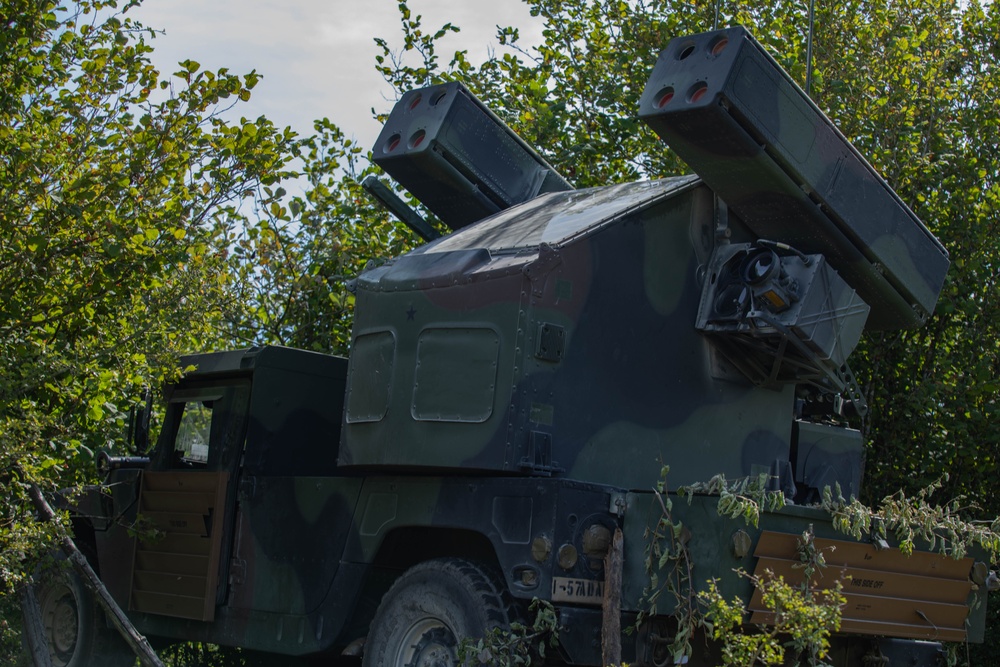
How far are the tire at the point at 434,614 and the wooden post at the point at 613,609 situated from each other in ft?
1.75

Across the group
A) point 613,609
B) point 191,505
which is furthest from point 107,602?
point 613,609

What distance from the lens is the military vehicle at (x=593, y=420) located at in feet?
19.2

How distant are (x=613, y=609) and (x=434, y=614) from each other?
1.04 metres

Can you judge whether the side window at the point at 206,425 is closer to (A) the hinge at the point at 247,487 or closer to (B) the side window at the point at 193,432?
(B) the side window at the point at 193,432

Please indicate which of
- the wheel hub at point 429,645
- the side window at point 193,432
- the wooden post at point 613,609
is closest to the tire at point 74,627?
the side window at point 193,432

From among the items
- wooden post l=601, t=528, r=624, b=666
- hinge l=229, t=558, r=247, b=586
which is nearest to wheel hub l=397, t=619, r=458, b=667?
wooden post l=601, t=528, r=624, b=666

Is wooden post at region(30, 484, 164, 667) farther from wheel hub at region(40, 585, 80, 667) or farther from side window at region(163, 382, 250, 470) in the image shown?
wheel hub at region(40, 585, 80, 667)

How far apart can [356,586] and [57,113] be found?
3.38m

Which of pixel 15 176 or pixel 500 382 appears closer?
pixel 500 382

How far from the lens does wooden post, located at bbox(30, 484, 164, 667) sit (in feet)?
24.9

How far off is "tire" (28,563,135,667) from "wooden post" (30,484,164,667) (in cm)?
70

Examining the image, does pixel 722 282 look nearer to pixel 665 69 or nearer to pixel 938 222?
pixel 665 69

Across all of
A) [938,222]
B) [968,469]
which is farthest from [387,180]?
[968,469]

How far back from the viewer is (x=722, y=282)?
282 inches
